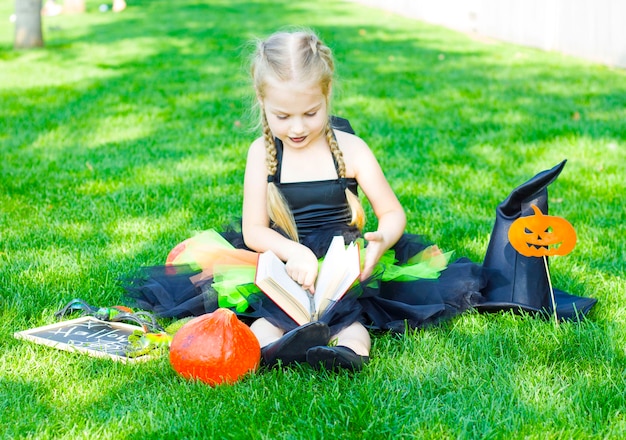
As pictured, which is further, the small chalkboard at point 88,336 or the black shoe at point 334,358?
the small chalkboard at point 88,336

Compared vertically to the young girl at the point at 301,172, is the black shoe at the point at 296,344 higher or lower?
lower

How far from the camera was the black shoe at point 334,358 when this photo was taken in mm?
2357

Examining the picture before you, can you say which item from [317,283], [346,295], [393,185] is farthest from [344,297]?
[393,185]

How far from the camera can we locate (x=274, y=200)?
10.1ft

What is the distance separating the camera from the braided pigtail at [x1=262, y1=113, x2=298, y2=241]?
10.1 feet

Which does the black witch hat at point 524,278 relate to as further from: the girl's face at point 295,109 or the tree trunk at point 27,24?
the tree trunk at point 27,24

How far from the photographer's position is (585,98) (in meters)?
6.99

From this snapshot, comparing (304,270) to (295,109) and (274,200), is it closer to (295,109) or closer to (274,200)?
(274,200)

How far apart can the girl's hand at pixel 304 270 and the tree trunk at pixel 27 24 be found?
9.51m

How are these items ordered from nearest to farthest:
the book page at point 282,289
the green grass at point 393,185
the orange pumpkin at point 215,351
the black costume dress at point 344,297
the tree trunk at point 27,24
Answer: the green grass at point 393,185
the orange pumpkin at point 215,351
the book page at point 282,289
the black costume dress at point 344,297
the tree trunk at point 27,24

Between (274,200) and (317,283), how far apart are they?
44 cm

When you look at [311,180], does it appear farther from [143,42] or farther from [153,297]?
[143,42]

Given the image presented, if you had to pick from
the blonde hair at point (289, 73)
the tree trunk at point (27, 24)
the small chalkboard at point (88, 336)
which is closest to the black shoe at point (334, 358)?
the small chalkboard at point (88, 336)

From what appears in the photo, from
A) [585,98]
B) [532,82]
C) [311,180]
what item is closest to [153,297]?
[311,180]
